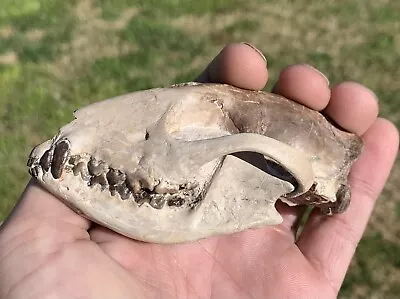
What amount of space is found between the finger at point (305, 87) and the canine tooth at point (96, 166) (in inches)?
33.4

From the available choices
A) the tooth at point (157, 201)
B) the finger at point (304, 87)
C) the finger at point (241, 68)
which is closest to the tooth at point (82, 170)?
the tooth at point (157, 201)

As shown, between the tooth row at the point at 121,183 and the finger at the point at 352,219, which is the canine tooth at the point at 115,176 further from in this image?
the finger at the point at 352,219

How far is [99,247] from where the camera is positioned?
1951mm

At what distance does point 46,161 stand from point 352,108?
A: 124 cm

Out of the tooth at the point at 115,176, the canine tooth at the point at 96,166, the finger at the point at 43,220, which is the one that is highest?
the canine tooth at the point at 96,166

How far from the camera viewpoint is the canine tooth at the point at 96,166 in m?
1.91

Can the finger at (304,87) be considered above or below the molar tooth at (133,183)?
above

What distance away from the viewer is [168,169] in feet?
6.25

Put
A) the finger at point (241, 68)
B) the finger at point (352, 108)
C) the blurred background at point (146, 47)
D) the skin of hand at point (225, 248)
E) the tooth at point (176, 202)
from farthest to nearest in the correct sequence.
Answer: the blurred background at point (146, 47) → the finger at point (352, 108) → the finger at point (241, 68) → the tooth at point (176, 202) → the skin of hand at point (225, 248)

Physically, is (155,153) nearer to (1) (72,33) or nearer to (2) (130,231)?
(2) (130,231)

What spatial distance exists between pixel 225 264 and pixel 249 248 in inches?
4.7

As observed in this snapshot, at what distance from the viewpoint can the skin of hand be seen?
1824 mm

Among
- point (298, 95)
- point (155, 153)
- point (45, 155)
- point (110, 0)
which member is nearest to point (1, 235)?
point (45, 155)

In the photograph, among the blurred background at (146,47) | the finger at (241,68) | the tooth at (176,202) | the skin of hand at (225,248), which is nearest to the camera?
the skin of hand at (225,248)
